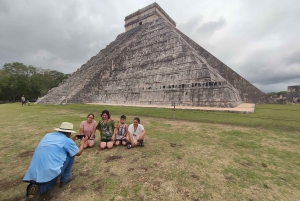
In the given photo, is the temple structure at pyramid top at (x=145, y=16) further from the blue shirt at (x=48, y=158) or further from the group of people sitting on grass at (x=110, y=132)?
the blue shirt at (x=48, y=158)

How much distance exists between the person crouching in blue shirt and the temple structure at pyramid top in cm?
2944

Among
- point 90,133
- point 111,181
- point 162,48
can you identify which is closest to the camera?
point 111,181

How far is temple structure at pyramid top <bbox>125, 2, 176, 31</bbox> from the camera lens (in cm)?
2727

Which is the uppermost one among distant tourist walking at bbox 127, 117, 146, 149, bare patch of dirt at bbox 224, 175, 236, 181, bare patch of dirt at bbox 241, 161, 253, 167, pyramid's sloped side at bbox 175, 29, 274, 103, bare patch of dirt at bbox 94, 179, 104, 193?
pyramid's sloped side at bbox 175, 29, 274, 103

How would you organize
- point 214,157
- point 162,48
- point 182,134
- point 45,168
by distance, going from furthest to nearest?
point 162,48, point 182,134, point 214,157, point 45,168

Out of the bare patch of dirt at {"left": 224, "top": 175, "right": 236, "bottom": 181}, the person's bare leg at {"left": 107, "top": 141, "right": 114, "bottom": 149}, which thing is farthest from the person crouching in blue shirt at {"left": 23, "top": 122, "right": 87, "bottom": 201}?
the bare patch of dirt at {"left": 224, "top": 175, "right": 236, "bottom": 181}

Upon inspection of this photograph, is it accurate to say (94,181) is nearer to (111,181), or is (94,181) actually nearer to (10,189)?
(111,181)

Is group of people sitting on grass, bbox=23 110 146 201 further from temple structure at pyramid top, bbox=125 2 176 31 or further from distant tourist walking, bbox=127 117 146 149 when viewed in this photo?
temple structure at pyramid top, bbox=125 2 176 31

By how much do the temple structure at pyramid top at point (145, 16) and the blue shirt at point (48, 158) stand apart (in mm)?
29443

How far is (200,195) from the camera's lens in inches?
85.7

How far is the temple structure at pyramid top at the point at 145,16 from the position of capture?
1073 inches

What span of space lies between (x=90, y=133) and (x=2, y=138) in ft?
10.1

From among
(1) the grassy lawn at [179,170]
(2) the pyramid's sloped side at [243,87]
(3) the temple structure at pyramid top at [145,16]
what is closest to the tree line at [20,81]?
(3) the temple structure at pyramid top at [145,16]

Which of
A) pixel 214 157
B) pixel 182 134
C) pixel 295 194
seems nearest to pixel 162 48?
pixel 182 134
